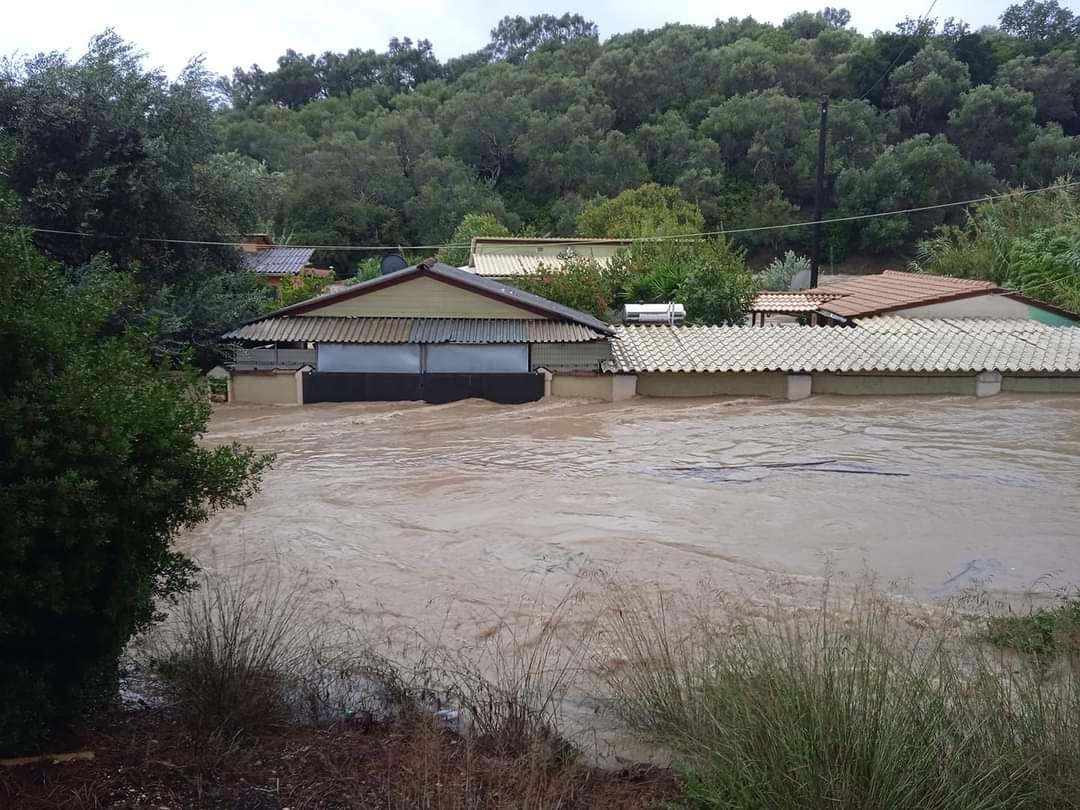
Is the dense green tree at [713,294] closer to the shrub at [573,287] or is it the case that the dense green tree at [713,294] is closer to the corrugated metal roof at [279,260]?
the shrub at [573,287]

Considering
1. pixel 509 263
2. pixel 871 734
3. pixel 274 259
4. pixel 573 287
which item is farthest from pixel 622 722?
pixel 274 259

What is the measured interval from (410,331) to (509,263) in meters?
14.4

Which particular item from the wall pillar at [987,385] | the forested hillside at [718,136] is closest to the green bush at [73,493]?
the wall pillar at [987,385]

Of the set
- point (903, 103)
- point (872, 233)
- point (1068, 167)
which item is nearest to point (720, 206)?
point (872, 233)

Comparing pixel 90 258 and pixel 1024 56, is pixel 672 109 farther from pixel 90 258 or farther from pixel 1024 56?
pixel 90 258

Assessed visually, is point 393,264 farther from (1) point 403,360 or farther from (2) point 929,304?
(2) point 929,304

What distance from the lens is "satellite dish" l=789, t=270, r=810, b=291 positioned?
3569 cm

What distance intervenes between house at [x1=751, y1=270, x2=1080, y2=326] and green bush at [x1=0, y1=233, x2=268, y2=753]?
21.8 m

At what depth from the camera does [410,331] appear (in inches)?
773

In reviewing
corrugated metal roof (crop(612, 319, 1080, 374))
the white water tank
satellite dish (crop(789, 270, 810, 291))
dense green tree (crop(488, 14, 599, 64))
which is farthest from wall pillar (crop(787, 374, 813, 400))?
dense green tree (crop(488, 14, 599, 64))

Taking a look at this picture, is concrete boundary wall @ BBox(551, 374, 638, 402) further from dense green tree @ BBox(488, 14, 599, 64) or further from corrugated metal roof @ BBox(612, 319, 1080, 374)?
dense green tree @ BBox(488, 14, 599, 64)

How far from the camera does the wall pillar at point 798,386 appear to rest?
64.1ft

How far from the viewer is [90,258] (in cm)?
2398

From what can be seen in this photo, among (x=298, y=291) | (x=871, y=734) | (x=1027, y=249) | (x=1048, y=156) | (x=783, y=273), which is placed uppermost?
(x=1048, y=156)
